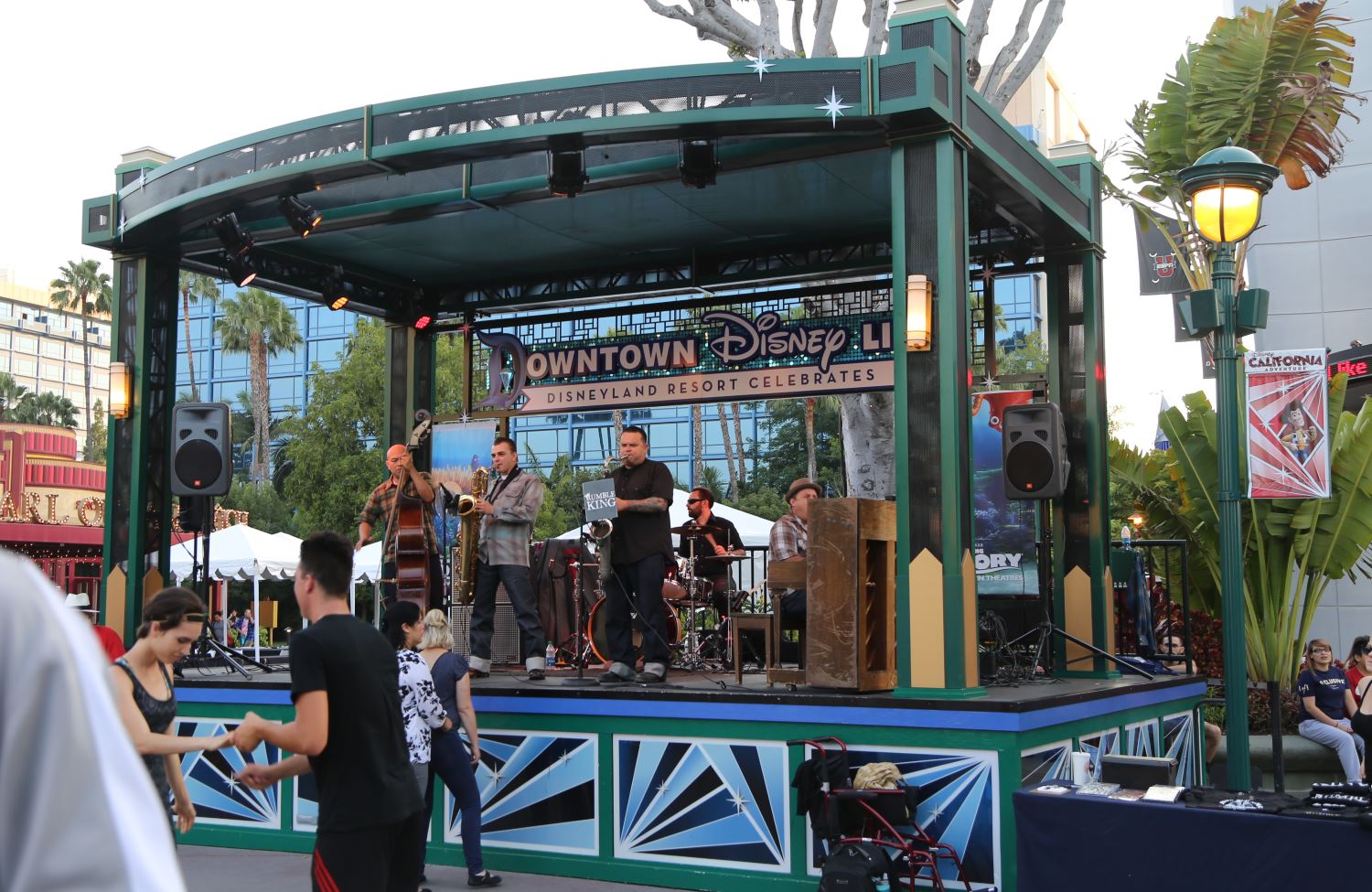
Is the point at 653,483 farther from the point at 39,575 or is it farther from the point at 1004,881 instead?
the point at 39,575

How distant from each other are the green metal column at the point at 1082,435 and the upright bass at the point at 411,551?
231 inches

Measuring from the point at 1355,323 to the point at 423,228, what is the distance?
51.7ft

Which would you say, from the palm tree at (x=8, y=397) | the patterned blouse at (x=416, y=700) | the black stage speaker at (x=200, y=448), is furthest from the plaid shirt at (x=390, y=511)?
the palm tree at (x=8, y=397)

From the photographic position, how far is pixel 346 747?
4867 millimetres

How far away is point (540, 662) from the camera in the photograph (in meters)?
11.1

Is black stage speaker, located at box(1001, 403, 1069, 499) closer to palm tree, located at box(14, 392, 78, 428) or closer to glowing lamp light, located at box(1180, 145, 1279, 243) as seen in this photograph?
glowing lamp light, located at box(1180, 145, 1279, 243)

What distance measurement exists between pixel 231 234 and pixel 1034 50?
1166 cm

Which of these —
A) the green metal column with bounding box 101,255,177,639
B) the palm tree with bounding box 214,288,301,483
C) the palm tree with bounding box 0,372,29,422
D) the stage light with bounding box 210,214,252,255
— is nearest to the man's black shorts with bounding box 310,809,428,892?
the stage light with bounding box 210,214,252,255

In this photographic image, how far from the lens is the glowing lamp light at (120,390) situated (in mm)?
12352

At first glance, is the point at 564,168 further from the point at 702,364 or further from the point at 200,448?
the point at 200,448

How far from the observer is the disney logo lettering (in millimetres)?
12938

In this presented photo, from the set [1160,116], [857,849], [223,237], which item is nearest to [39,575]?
[857,849]

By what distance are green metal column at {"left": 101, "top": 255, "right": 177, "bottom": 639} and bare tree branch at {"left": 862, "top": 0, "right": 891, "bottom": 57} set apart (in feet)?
34.1

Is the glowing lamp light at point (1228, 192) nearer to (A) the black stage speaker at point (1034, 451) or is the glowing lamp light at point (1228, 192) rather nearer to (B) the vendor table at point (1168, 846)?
(A) the black stage speaker at point (1034, 451)
